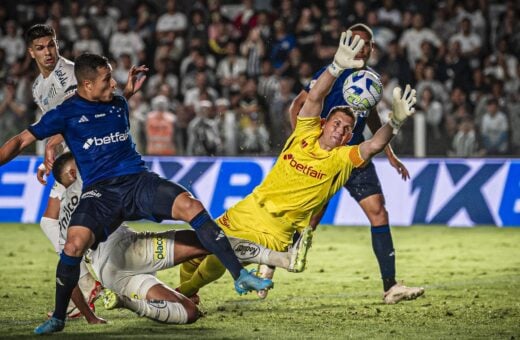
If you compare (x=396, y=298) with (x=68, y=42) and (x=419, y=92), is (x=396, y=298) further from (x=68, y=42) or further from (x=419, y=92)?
(x=68, y=42)

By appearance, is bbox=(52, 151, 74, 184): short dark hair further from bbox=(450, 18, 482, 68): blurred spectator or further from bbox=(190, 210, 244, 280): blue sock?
bbox=(450, 18, 482, 68): blurred spectator

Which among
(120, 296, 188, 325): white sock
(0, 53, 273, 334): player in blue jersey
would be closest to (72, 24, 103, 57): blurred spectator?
(0, 53, 273, 334): player in blue jersey

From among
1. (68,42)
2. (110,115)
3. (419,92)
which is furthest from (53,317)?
(68,42)

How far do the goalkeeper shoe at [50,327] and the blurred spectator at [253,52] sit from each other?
11217mm

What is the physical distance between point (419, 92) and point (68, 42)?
661cm

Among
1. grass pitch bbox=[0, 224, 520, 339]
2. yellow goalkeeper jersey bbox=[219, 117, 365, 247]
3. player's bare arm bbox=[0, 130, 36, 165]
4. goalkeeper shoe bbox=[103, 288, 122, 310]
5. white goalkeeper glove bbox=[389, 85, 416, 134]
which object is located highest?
white goalkeeper glove bbox=[389, 85, 416, 134]

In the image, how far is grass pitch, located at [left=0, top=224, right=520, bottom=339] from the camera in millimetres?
7758

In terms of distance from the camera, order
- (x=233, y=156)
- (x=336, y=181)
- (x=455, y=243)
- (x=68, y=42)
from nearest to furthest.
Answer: (x=336, y=181) → (x=455, y=243) → (x=233, y=156) → (x=68, y=42)

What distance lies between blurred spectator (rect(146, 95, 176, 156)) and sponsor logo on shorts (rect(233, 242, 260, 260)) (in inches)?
313

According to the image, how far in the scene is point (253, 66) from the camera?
61.4 feet

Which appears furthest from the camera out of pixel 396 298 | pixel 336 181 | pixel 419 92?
pixel 419 92

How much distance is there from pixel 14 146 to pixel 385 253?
3.39 meters

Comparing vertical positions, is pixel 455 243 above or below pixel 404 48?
below

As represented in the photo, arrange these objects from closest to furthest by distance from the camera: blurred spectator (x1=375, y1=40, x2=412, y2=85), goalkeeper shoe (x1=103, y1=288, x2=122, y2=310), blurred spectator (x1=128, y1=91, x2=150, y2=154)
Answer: goalkeeper shoe (x1=103, y1=288, x2=122, y2=310) → blurred spectator (x1=128, y1=91, x2=150, y2=154) → blurred spectator (x1=375, y1=40, x2=412, y2=85)
